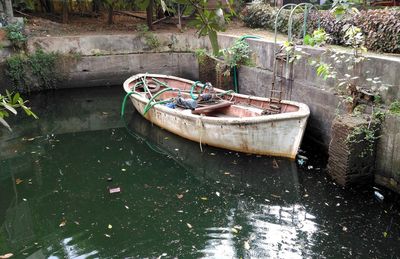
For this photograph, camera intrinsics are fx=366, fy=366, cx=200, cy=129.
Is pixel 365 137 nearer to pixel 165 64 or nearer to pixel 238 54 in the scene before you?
pixel 238 54

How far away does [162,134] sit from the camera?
356 inches

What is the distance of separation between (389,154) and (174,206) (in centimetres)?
359

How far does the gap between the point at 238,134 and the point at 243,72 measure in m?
3.73

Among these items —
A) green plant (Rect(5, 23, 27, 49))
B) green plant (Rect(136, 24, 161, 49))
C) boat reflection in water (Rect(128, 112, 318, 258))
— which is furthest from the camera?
green plant (Rect(136, 24, 161, 49))

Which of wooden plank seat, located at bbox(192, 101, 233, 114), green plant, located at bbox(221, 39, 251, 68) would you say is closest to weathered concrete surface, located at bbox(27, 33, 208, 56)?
green plant, located at bbox(221, 39, 251, 68)

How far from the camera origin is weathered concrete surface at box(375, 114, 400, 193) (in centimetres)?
579

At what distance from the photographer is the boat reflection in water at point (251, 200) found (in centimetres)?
491

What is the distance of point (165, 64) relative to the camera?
14.0 m

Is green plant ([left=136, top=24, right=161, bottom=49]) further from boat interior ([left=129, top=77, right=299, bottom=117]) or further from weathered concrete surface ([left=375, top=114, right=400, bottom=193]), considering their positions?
weathered concrete surface ([left=375, top=114, right=400, bottom=193])

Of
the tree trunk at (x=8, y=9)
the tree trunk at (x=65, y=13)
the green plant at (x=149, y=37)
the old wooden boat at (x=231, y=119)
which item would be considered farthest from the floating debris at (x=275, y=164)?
the tree trunk at (x=65, y=13)

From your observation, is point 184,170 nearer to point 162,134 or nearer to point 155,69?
point 162,134

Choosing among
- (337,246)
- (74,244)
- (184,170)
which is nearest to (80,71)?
(184,170)

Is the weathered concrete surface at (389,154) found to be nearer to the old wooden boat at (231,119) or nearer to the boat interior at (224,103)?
the old wooden boat at (231,119)

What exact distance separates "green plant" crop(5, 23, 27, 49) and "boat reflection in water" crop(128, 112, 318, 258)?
20.1 feet
